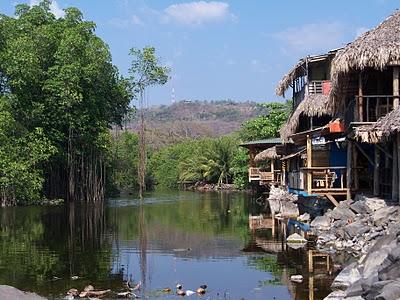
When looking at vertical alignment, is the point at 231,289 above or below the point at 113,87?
below

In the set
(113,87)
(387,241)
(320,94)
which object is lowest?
(387,241)

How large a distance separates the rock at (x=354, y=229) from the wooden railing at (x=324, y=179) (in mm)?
3805

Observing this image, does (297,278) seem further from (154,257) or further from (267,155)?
(267,155)

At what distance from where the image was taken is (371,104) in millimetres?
19969

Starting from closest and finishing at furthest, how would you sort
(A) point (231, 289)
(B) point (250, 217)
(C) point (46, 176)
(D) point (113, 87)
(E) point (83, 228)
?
(A) point (231, 289) < (E) point (83, 228) < (B) point (250, 217) < (C) point (46, 176) < (D) point (113, 87)

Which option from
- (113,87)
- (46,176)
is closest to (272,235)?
(46,176)

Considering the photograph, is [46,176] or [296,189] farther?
[46,176]

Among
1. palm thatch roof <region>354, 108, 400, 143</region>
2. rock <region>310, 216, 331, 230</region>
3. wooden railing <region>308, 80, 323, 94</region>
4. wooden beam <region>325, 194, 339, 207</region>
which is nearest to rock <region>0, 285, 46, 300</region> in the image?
palm thatch roof <region>354, 108, 400, 143</region>

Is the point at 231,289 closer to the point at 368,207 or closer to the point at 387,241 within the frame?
the point at 387,241

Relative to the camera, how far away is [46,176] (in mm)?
39094

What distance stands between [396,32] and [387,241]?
8.65 metres

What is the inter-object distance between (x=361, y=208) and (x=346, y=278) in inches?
258

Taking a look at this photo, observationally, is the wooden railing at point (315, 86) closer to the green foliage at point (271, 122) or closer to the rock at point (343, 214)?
the rock at point (343, 214)

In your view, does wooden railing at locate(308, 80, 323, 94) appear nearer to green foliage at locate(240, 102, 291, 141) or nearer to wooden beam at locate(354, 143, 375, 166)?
wooden beam at locate(354, 143, 375, 166)
